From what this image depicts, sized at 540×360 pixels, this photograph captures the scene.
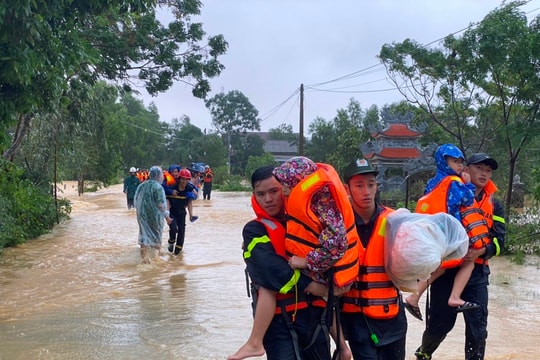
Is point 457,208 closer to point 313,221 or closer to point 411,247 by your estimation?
point 411,247

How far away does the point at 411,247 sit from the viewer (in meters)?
3.07

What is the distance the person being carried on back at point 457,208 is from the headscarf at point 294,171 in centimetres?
150

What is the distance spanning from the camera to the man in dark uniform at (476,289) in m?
4.15

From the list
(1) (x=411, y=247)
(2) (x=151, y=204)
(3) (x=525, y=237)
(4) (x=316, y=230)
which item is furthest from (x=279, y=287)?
(3) (x=525, y=237)

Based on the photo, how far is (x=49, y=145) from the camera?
16594mm

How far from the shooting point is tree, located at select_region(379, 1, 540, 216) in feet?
37.4

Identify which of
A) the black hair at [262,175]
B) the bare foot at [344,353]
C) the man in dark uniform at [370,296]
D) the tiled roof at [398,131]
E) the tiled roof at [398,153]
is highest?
the tiled roof at [398,131]

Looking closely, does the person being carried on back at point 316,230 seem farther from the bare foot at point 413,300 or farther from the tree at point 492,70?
the tree at point 492,70

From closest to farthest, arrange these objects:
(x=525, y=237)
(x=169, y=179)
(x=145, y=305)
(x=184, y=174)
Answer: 1. (x=145, y=305)
2. (x=184, y=174)
3. (x=169, y=179)
4. (x=525, y=237)

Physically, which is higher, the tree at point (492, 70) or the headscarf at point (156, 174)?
the tree at point (492, 70)

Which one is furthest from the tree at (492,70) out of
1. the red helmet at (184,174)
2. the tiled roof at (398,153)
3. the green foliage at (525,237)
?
the tiled roof at (398,153)

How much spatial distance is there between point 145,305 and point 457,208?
4674 millimetres

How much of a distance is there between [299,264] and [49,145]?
49.9 ft

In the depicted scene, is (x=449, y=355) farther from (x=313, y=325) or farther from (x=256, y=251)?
(x=256, y=251)
